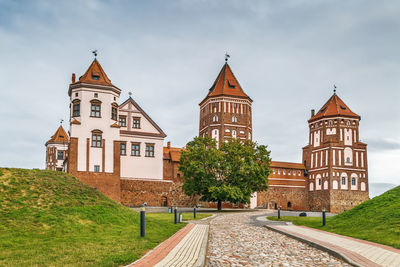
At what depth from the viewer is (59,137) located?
252ft

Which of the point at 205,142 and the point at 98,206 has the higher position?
the point at 205,142

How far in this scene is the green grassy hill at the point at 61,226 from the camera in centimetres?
950

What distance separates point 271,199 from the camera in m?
67.3

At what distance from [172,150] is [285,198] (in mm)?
23426

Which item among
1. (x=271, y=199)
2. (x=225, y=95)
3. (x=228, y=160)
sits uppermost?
(x=225, y=95)

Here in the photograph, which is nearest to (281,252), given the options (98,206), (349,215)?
(98,206)

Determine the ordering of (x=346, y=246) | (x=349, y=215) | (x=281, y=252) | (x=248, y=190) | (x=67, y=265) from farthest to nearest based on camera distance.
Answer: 1. (x=248, y=190)
2. (x=349, y=215)
3. (x=346, y=246)
4. (x=281, y=252)
5. (x=67, y=265)

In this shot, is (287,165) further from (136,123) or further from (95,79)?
(95,79)

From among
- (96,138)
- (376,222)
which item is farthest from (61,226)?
(96,138)

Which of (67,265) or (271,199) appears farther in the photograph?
(271,199)

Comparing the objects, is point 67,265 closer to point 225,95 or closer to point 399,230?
point 399,230

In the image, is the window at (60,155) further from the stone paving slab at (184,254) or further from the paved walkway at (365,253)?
the paved walkway at (365,253)

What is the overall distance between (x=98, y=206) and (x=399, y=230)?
12.3 meters

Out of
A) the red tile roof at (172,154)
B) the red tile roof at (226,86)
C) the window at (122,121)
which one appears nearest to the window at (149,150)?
the window at (122,121)
